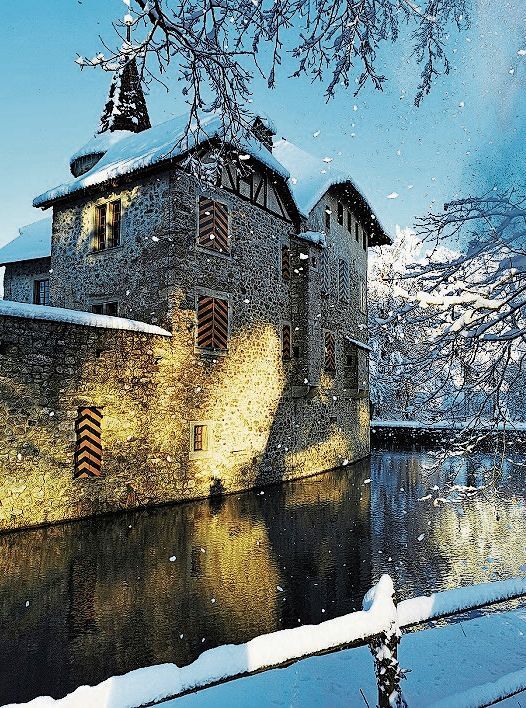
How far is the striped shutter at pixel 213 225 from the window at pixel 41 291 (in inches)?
304

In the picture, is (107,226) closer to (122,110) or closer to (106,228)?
(106,228)

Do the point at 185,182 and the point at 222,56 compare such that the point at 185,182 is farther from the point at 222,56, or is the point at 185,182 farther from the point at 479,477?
the point at 479,477

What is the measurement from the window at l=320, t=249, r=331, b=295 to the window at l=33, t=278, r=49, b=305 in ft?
30.8

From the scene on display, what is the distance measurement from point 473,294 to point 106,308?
11423mm

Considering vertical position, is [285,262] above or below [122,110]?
below

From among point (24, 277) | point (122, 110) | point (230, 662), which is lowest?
point (230, 662)

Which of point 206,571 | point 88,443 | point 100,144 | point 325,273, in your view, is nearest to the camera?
point 206,571

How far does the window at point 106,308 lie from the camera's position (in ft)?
43.4

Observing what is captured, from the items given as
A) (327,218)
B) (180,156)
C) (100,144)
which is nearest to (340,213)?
(327,218)

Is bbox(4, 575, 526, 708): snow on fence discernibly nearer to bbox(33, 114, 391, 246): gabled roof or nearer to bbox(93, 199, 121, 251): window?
bbox(33, 114, 391, 246): gabled roof

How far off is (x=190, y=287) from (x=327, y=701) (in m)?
10.3

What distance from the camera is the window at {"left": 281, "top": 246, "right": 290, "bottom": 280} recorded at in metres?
15.8

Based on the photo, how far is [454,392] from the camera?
441 cm

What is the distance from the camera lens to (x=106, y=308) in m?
13.4
